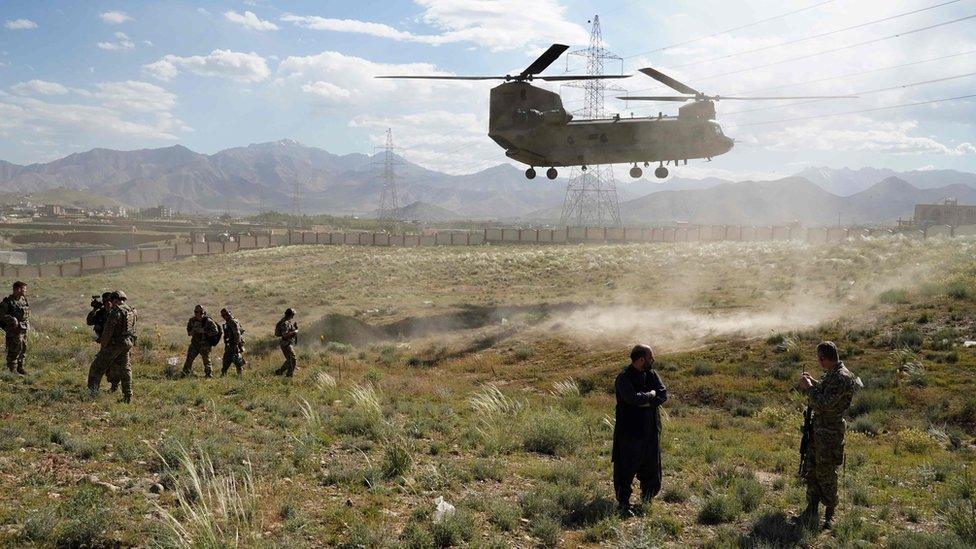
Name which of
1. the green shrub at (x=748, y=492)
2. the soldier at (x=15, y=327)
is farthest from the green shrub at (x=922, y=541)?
the soldier at (x=15, y=327)

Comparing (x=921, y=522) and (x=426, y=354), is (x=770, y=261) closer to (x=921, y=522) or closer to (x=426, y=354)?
(x=426, y=354)

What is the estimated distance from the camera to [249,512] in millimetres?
7285

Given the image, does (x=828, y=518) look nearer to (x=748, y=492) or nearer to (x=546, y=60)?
(x=748, y=492)

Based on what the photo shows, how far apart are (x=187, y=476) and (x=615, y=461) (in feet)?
17.9

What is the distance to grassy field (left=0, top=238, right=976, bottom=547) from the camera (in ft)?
24.2

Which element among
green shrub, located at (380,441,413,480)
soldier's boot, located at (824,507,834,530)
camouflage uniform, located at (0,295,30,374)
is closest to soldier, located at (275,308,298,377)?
camouflage uniform, located at (0,295,30,374)

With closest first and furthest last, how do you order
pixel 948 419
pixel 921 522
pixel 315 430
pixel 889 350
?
pixel 921 522 < pixel 315 430 < pixel 948 419 < pixel 889 350

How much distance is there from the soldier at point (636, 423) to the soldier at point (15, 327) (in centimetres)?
1409

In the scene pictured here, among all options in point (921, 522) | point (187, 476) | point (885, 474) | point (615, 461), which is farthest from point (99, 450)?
point (885, 474)

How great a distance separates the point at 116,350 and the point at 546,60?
19030mm

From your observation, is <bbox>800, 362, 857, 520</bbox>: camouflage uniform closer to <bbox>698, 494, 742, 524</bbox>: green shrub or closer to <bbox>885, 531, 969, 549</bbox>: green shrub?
<bbox>885, 531, 969, 549</bbox>: green shrub

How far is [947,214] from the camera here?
350 ft

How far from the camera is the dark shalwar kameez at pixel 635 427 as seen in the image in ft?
26.2

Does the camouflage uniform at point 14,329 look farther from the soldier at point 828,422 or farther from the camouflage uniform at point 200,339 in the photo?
the soldier at point 828,422
